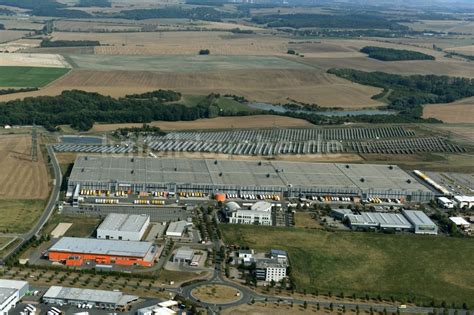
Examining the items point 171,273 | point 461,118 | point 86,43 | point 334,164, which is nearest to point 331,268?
point 171,273

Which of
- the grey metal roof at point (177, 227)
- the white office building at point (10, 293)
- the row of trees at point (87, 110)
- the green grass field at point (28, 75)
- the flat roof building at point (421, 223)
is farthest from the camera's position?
the green grass field at point (28, 75)

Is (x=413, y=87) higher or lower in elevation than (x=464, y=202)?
higher

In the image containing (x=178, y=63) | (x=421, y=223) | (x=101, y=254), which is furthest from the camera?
(x=178, y=63)

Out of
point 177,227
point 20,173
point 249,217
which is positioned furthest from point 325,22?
point 177,227

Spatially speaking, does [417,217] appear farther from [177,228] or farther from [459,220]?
[177,228]

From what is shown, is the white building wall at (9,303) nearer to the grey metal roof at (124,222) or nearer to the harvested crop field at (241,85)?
the grey metal roof at (124,222)

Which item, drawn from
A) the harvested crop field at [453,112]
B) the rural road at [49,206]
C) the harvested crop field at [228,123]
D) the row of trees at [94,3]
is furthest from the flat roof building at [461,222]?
the row of trees at [94,3]
